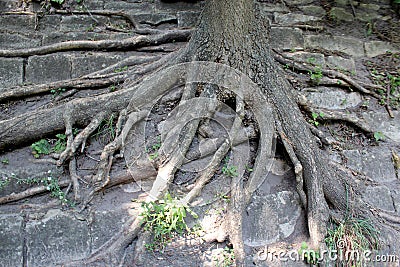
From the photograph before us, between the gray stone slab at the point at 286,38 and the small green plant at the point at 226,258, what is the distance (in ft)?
7.13

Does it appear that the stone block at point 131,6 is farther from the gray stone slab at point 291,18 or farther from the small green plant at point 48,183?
Result: the small green plant at point 48,183

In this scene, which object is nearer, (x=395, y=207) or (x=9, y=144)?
(x=9, y=144)

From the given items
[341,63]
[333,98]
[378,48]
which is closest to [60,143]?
[333,98]

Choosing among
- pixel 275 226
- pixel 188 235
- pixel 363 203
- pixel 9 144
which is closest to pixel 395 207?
pixel 363 203

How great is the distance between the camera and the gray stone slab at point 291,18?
4.75 meters

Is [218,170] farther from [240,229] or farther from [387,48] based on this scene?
[387,48]

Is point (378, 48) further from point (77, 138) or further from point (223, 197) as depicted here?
point (77, 138)

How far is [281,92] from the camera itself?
346cm

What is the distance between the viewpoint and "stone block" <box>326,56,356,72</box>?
4336 mm

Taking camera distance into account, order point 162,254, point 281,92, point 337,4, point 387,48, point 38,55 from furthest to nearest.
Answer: point 337,4, point 387,48, point 38,55, point 281,92, point 162,254

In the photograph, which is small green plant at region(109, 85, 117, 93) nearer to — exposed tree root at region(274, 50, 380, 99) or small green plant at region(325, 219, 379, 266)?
exposed tree root at region(274, 50, 380, 99)

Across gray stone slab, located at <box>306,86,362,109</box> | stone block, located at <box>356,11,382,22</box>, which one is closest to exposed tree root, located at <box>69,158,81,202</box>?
gray stone slab, located at <box>306,86,362,109</box>

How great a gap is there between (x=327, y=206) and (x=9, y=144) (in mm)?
2249

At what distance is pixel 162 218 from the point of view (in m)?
2.93
